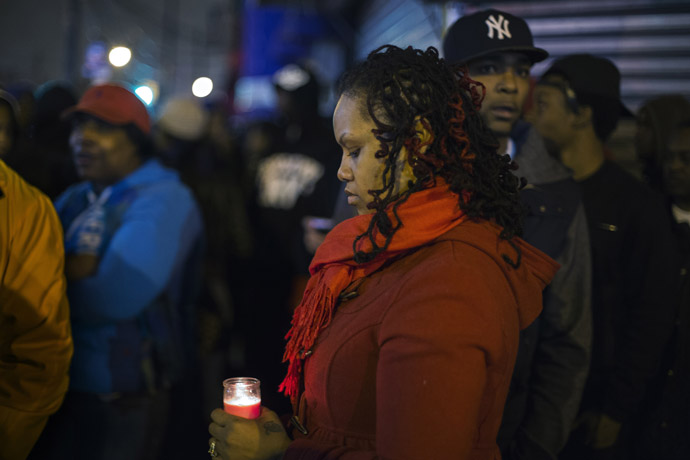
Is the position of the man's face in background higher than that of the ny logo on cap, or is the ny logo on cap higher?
the ny logo on cap

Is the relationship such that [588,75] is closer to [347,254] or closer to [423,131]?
[423,131]

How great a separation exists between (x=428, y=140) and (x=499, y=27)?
1.41 m

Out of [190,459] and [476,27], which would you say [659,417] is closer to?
[476,27]

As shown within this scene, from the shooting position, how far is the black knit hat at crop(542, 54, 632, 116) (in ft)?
10.6

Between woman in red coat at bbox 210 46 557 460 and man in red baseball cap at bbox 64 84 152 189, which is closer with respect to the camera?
woman in red coat at bbox 210 46 557 460

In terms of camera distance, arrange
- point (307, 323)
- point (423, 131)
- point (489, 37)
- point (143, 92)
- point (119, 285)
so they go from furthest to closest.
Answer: point (143, 92), point (119, 285), point (489, 37), point (307, 323), point (423, 131)

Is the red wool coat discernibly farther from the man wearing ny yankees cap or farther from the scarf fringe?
the man wearing ny yankees cap

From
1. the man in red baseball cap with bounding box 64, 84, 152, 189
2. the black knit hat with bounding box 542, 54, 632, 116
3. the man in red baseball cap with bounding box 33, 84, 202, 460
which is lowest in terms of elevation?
the man in red baseball cap with bounding box 33, 84, 202, 460

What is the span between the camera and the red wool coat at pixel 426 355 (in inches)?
50.6

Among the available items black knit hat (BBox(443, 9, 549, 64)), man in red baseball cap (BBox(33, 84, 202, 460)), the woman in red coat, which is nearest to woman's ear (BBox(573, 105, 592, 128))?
black knit hat (BBox(443, 9, 549, 64))

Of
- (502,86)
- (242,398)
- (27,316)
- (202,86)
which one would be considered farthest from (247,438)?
(202,86)

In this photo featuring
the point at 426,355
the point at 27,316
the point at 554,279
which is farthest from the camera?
the point at 554,279

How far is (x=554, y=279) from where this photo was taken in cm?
253

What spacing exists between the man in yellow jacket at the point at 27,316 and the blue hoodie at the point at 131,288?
0.52 meters
